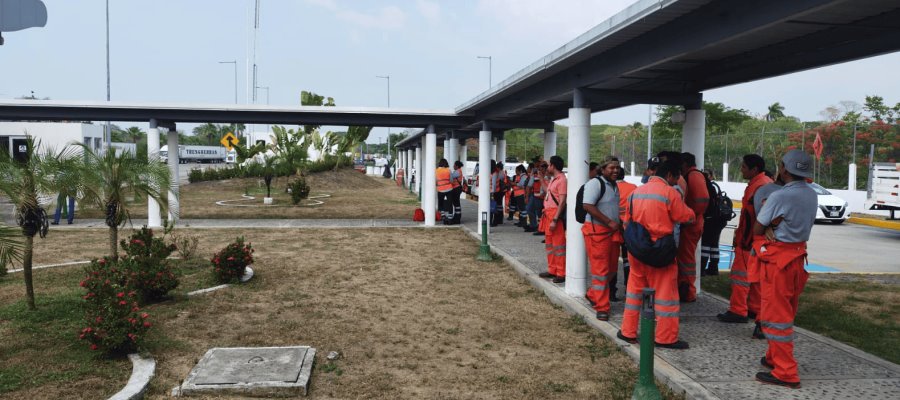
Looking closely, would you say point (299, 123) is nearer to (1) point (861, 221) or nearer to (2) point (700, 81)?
(2) point (700, 81)

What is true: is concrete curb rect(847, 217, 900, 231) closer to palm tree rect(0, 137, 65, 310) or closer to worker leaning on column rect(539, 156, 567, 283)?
worker leaning on column rect(539, 156, 567, 283)

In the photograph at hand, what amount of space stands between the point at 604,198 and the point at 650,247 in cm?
151

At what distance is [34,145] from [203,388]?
4.72 m

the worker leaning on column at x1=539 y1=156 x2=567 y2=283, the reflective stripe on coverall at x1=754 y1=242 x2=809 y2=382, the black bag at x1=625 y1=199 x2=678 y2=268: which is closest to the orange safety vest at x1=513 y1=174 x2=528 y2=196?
the worker leaning on column at x1=539 y1=156 x2=567 y2=283

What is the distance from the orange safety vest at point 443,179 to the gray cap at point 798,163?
1262 cm

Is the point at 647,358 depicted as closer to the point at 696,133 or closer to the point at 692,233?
the point at 692,233

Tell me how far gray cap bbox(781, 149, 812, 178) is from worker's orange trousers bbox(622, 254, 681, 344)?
1333 millimetres

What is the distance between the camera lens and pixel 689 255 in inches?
323

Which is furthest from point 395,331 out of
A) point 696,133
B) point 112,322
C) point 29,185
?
point 696,133

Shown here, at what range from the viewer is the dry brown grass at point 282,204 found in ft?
72.9

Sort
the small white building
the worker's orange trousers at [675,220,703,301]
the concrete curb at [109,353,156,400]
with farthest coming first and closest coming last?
the small white building
the worker's orange trousers at [675,220,703,301]
the concrete curb at [109,353,156,400]

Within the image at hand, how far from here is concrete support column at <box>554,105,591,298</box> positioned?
884 centimetres

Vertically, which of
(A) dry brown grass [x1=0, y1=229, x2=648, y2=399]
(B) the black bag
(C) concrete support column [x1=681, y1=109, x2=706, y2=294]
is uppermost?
(C) concrete support column [x1=681, y1=109, x2=706, y2=294]

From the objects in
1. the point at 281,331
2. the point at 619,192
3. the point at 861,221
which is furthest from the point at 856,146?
the point at 281,331
